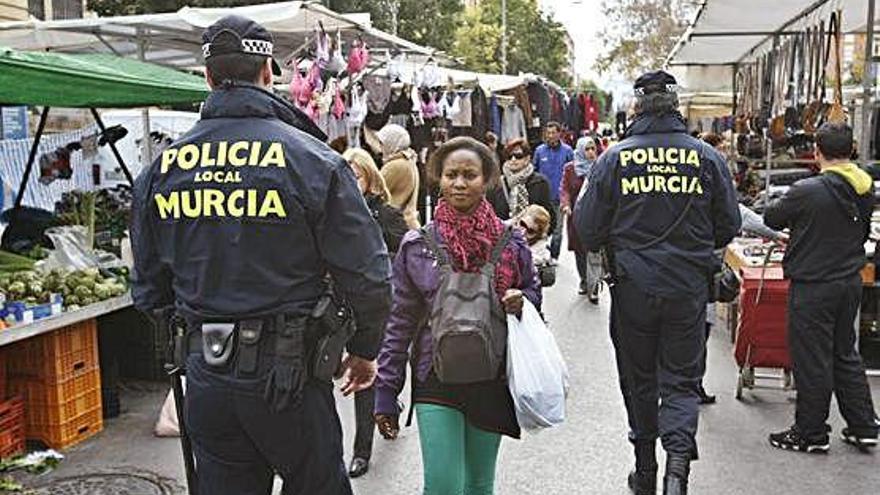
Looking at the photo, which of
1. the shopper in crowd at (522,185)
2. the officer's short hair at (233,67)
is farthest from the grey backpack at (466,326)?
the shopper in crowd at (522,185)

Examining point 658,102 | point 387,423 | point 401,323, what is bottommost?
point 387,423

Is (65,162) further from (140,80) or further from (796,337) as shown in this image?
(796,337)

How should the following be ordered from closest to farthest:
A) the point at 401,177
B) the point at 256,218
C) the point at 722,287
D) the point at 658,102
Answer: the point at 256,218 → the point at 658,102 → the point at 722,287 → the point at 401,177

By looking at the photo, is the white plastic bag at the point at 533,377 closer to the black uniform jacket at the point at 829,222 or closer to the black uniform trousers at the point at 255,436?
the black uniform trousers at the point at 255,436

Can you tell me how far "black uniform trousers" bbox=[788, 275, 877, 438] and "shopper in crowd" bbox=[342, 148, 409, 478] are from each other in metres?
2.46

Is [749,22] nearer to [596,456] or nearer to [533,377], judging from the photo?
[596,456]

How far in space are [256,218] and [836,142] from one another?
410 centimetres

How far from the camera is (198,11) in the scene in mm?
8609

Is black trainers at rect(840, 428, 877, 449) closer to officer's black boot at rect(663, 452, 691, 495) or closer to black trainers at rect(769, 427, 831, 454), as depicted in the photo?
black trainers at rect(769, 427, 831, 454)

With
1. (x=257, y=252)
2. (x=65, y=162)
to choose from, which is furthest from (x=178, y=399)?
(x=65, y=162)

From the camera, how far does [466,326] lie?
362 cm

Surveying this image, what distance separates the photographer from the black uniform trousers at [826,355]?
5.77 metres

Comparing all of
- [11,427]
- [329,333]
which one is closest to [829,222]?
[329,333]

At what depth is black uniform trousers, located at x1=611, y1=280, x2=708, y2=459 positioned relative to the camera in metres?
4.63
